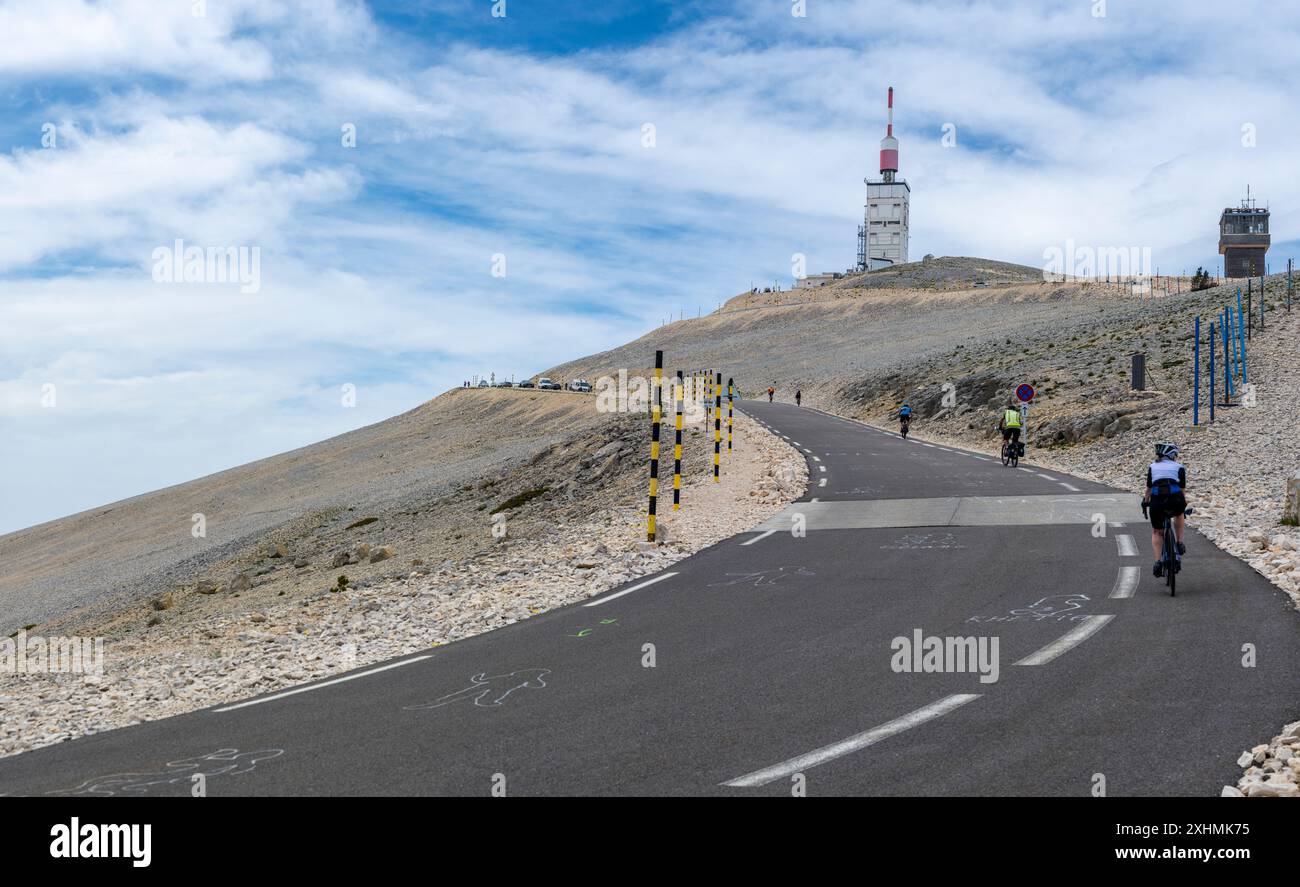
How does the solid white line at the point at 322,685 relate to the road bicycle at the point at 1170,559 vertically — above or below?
below

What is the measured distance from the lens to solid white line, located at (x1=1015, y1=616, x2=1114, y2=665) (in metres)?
8.24

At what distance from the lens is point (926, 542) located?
589 inches

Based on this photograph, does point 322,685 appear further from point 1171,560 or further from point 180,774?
point 1171,560

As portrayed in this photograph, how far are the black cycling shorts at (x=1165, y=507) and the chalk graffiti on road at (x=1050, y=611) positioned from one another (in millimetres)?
1524

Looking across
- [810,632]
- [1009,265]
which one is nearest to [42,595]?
[810,632]

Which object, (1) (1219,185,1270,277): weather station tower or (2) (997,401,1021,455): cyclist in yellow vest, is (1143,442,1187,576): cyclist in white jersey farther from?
(1) (1219,185,1270,277): weather station tower

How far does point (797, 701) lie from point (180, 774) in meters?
4.01

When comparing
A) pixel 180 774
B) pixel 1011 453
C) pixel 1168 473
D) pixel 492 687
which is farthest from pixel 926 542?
pixel 1011 453

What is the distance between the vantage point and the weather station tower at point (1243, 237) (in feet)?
357

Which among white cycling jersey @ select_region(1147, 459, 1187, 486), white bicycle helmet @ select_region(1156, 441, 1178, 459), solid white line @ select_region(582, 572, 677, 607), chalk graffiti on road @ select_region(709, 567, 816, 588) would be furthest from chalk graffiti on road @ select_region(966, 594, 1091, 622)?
solid white line @ select_region(582, 572, 677, 607)

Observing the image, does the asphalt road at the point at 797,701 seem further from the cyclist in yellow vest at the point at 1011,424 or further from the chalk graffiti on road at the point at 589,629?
the cyclist in yellow vest at the point at 1011,424

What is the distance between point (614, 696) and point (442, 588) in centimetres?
648

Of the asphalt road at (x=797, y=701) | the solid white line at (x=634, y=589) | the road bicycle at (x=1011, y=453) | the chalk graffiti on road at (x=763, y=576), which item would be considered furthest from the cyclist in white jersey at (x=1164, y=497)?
the road bicycle at (x=1011, y=453)

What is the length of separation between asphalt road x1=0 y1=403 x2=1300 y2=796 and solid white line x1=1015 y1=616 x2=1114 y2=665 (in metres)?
0.04
